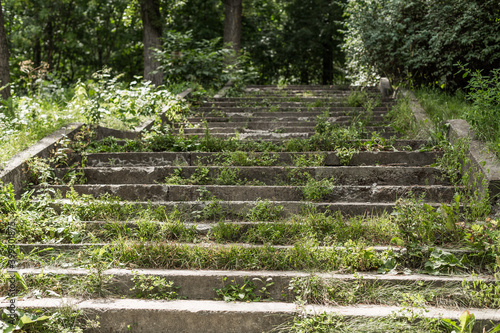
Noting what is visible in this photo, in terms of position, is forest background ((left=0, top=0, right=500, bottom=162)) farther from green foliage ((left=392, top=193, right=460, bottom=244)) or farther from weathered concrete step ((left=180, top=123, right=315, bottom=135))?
green foliage ((left=392, top=193, right=460, bottom=244))

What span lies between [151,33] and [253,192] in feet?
32.6

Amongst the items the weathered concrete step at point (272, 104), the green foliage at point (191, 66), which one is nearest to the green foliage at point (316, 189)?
the weathered concrete step at point (272, 104)

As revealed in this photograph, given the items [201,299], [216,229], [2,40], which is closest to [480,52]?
[216,229]

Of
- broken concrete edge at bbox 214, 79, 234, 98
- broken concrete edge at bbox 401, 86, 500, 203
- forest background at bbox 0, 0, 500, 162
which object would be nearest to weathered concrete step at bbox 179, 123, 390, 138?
forest background at bbox 0, 0, 500, 162

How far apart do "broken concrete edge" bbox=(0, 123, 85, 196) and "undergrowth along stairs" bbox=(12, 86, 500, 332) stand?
42 cm

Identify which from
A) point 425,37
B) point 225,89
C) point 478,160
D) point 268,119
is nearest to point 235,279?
point 478,160

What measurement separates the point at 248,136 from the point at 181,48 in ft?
20.5

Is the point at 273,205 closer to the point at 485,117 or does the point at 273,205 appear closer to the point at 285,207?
the point at 285,207

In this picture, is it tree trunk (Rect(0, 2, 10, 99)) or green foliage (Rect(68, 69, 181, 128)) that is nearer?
green foliage (Rect(68, 69, 181, 128))

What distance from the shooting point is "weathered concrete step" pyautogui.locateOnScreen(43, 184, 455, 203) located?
17.8 feet

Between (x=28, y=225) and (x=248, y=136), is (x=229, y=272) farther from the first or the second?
(x=248, y=136)

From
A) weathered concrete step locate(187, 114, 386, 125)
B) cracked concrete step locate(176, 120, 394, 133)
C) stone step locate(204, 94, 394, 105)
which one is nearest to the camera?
cracked concrete step locate(176, 120, 394, 133)

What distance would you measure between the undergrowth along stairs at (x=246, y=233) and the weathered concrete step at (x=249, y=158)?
17mm

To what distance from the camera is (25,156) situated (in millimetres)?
5918
